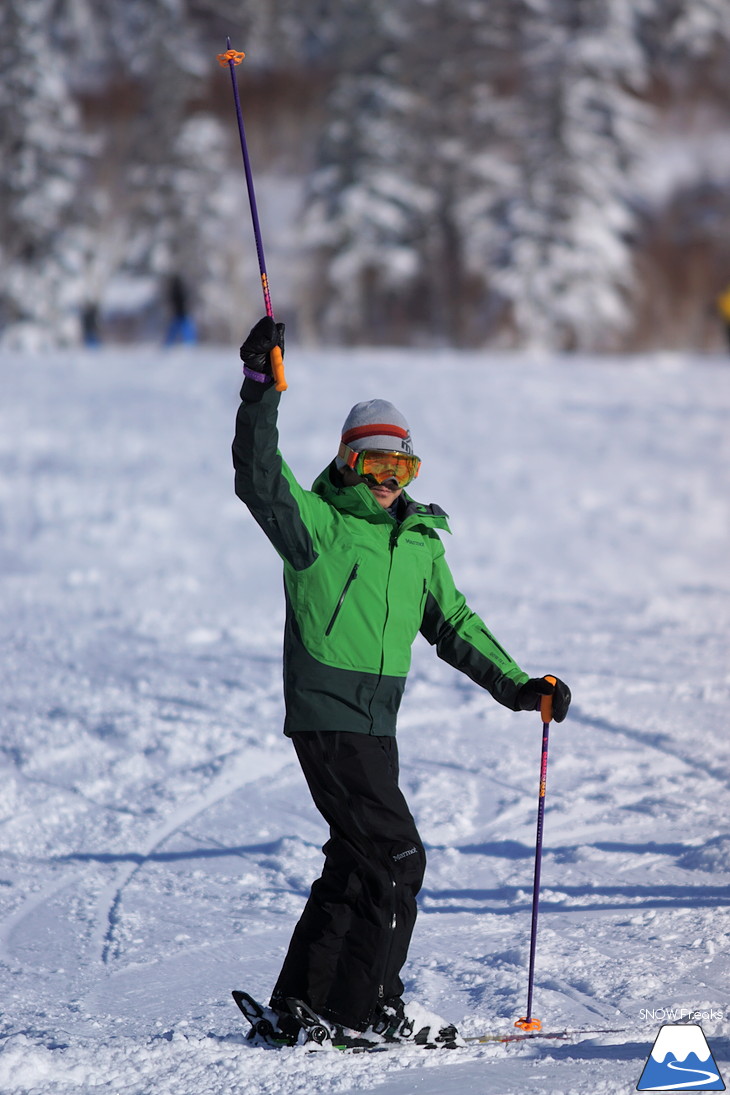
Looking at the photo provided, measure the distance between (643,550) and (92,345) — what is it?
17496mm

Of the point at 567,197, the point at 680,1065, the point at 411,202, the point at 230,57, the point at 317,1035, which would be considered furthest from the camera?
the point at 411,202

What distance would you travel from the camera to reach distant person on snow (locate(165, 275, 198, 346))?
2261 cm

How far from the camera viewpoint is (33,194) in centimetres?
3144

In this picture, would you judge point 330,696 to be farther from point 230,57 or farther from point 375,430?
point 230,57

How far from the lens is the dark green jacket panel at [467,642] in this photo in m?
3.43

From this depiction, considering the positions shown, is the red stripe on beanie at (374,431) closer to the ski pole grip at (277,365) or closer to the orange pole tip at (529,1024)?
the ski pole grip at (277,365)

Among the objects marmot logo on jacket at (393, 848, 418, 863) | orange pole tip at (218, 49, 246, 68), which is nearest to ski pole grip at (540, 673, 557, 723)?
marmot logo on jacket at (393, 848, 418, 863)

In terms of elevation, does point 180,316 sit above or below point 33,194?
below

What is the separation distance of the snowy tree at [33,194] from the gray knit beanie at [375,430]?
29.3 meters

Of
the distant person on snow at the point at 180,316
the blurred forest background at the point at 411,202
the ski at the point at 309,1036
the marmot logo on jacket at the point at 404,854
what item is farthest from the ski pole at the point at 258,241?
the blurred forest background at the point at 411,202

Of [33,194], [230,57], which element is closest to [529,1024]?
[230,57]

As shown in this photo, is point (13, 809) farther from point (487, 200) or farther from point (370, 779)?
point (487, 200)

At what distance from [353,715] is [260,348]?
1.01 metres

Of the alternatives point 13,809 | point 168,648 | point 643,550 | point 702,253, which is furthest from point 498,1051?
point 702,253
